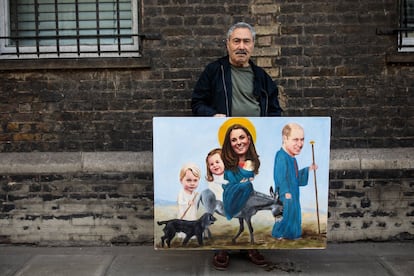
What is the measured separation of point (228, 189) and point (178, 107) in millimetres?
1317

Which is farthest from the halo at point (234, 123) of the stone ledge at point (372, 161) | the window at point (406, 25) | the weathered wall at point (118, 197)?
the window at point (406, 25)

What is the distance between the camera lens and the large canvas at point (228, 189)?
3.54m

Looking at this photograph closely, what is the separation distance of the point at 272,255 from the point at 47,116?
251 centimetres

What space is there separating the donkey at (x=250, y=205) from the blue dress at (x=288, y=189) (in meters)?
0.05

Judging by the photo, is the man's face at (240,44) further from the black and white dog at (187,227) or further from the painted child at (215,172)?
the black and white dog at (187,227)

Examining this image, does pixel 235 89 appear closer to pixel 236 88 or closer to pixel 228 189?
pixel 236 88

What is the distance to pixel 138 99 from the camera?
182 inches

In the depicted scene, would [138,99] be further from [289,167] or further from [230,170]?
[289,167]

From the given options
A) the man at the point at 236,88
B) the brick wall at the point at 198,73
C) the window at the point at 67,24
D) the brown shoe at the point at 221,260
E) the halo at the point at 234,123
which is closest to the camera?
the halo at the point at 234,123

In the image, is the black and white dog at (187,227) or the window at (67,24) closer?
the black and white dog at (187,227)

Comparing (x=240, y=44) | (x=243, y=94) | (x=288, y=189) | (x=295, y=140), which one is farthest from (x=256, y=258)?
(x=240, y=44)

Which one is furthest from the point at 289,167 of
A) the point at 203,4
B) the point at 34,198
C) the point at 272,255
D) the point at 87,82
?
the point at 34,198

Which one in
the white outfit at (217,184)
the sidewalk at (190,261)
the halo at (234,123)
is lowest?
the sidewalk at (190,261)

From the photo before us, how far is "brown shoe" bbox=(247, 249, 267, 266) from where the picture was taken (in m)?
3.95
